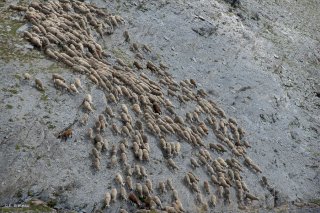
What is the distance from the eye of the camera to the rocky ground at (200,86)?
1780 cm

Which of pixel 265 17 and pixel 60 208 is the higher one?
pixel 265 17

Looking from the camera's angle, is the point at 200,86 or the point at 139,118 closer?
the point at 139,118

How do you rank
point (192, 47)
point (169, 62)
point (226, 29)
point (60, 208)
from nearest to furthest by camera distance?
1. point (60, 208)
2. point (169, 62)
3. point (192, 47)
4. point (226, 29)

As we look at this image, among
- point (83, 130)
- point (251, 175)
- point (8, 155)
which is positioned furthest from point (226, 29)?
point (8, 155)

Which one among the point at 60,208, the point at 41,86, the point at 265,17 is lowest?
the point at 60,208

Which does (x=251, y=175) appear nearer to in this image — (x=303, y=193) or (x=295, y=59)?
(x=303, y=193)

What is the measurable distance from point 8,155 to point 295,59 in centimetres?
2429

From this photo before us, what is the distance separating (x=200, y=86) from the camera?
27125 millimetres

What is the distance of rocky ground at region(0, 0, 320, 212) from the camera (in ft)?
58.4

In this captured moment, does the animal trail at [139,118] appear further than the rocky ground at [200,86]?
Yes

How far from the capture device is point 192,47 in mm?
30156

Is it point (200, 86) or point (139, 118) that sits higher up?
point (200, 86)

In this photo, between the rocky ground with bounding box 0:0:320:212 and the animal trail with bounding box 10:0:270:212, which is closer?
the rocky ground with bounding box 0:0:320:212

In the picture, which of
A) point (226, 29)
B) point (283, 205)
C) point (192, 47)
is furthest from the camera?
point (226, 29)
